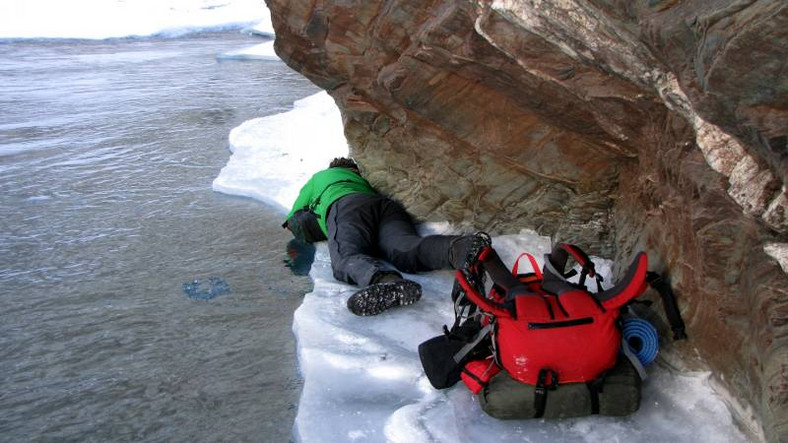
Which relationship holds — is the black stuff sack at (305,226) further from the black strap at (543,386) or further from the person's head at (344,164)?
the black strap at (543,386)

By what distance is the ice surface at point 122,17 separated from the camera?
24234 mm

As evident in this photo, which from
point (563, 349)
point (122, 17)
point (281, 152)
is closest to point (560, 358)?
point (563, 349)

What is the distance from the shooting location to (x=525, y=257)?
15.0ft

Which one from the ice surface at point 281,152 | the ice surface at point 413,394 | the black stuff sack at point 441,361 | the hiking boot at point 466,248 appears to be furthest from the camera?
the ice surface at point 281,152

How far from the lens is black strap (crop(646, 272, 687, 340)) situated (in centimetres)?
Result: 319

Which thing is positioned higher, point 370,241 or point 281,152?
point 370,241

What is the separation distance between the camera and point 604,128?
3.67 m

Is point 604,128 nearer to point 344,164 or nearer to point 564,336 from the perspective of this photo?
point 564,336

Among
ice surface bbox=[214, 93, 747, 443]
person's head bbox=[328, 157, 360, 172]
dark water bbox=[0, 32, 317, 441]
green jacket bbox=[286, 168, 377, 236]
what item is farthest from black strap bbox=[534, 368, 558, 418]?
person's head bbox=[328, 157, 360, 172]

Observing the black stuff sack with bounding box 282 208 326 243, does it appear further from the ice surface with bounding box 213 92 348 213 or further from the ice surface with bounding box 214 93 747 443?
the ice surface with bounding box 213 92 348 213

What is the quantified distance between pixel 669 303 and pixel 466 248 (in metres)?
1.34

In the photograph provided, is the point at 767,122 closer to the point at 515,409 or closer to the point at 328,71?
the point at 515,409

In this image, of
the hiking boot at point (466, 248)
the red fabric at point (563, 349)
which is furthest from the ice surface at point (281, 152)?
the red fabric at point (563, 349)

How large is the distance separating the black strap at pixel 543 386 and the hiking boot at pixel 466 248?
1.28 m
